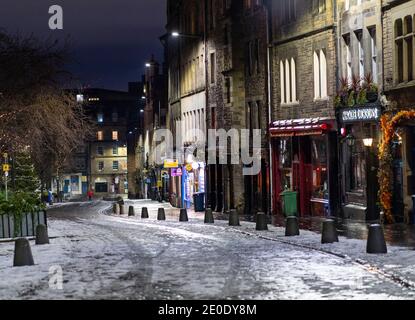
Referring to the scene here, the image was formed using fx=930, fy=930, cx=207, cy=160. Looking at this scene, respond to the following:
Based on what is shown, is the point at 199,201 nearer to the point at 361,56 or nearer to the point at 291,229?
the point at 361,56

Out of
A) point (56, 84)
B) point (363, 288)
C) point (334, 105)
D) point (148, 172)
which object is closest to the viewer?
point (363, 288)

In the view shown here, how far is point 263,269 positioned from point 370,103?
13.9m

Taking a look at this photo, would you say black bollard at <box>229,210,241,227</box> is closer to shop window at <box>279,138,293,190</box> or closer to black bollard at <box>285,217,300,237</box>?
shop window at <box>279,138,293,190</box>

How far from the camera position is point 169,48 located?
7156cm

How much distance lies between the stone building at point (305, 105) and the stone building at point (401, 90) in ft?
14.2

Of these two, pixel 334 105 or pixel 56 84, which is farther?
pixel 56 84

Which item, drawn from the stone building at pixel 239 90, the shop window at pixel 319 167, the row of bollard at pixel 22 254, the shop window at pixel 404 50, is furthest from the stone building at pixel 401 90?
the row of bollard at pixel 22 254

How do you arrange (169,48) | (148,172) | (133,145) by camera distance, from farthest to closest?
(133,145) → (148,172) → (169,48)

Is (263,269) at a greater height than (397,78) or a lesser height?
lesser

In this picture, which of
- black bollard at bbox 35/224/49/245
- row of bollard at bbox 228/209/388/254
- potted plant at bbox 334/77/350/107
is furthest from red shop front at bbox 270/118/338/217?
black bollard at bbox 35/224/49/245

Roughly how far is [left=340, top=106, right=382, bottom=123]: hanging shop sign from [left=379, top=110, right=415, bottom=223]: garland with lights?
53 cm
